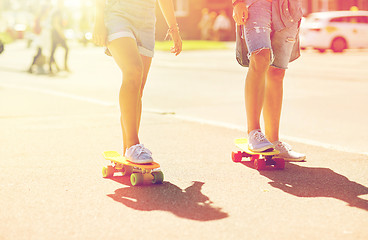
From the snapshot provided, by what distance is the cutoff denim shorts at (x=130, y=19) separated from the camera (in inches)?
205

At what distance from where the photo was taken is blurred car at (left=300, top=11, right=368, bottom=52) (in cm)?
2864

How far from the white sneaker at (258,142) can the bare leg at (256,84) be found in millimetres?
79

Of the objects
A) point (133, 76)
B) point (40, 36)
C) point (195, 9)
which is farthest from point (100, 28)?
point (195, 9)

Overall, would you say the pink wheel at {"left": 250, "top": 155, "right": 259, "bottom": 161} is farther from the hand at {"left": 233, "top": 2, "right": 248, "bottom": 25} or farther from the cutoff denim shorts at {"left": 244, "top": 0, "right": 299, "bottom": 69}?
the hand at {"left": 233, "top": 2, "right": 248, "bottom": 25}

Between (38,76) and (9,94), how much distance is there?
499 cm

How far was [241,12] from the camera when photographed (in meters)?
5.62

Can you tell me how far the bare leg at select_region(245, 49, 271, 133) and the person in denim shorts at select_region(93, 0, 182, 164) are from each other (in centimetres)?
85

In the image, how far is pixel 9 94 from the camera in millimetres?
12523

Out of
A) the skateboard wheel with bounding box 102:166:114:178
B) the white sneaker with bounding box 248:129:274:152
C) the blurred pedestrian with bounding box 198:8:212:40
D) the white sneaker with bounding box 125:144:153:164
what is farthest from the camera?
the blurred pedestrian with bounding box 198:8:212:40

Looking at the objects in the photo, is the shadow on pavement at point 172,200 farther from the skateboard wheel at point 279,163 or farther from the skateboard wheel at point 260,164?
the skateboard wheel at point 279,163

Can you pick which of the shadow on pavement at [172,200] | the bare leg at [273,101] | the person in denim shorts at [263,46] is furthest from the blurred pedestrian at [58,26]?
the shadow on pavement at [172,200]

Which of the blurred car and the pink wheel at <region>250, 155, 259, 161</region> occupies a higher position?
the pink wheel at <region>250, 155, 259, 161</region>

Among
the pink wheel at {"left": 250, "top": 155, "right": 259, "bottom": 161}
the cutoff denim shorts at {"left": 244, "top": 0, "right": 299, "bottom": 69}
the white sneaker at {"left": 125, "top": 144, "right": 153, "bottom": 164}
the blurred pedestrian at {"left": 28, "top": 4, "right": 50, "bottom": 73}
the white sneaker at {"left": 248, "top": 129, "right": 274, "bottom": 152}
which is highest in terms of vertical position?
the cutoff denim shorts at {"left": 244, "top": 0, "right": 299, "bottom": 69}

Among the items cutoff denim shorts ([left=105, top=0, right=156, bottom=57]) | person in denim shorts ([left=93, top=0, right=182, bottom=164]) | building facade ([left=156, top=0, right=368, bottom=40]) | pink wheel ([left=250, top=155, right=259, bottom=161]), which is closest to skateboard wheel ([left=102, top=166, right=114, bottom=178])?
person in denim shorts ([left=93, top=0, right=182, bottom=164])
